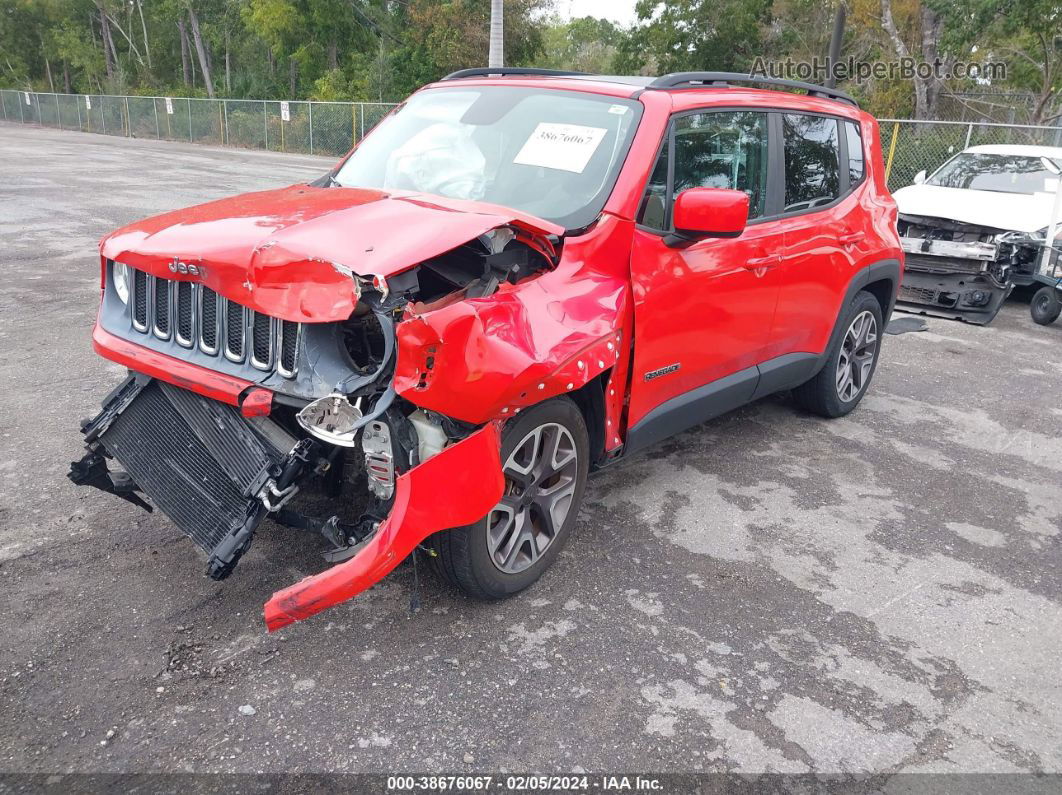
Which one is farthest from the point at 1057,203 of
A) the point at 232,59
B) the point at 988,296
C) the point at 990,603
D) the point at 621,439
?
the point at 232,59

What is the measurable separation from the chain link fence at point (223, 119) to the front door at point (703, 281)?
2199 centimetres

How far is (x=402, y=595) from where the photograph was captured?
329 cm

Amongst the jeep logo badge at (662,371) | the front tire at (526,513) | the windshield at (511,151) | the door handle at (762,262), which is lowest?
the front tire at (526,513)

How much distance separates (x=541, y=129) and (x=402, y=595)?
2.19 metres

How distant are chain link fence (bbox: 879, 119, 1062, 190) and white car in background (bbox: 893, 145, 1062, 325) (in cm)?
714

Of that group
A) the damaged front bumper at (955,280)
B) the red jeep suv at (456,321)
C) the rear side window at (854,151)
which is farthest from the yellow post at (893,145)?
the red jeep suv at (456,321)

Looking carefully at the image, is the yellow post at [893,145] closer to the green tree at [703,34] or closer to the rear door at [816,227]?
the rear door at [816,227]

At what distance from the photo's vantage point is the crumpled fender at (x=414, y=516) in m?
2.61

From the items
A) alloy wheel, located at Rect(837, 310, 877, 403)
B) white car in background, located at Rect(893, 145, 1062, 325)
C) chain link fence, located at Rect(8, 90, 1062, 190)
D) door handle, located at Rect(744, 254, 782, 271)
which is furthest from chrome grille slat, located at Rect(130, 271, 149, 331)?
chain link fence, located at Rect(8, 90, 1062, 190)

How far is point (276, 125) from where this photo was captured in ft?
105

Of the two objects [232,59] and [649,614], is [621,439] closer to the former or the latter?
[649,614]

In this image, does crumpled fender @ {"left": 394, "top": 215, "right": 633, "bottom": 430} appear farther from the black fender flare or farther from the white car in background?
the white car in background

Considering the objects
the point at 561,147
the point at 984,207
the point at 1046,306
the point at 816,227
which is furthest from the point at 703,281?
the point at 984,207

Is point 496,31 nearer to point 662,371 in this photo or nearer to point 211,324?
point 662,371
